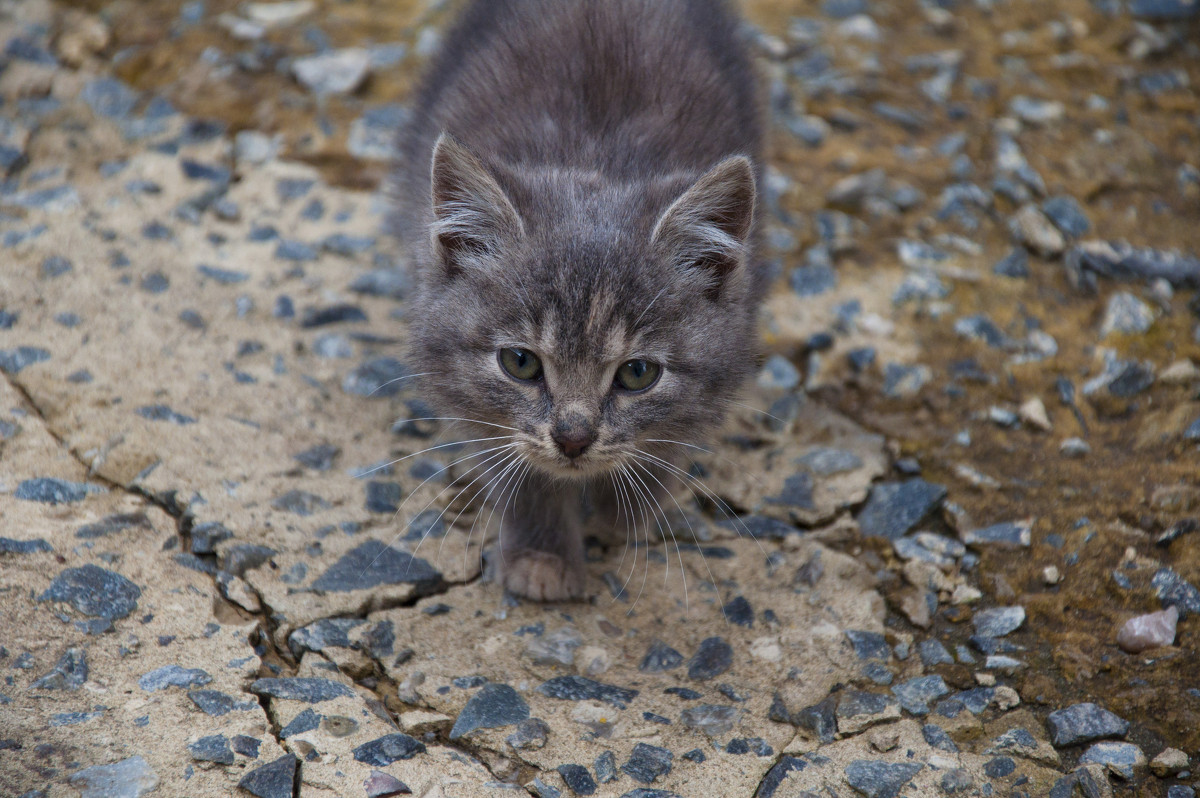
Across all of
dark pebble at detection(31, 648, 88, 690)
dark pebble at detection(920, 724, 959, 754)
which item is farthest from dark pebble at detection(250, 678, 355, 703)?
dark pebble at detection(920, 724, 959, 754)

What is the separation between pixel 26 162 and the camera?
434 cm

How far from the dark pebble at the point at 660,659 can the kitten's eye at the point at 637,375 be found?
767mm

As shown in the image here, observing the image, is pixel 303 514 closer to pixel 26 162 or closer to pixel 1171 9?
pixel 26 162

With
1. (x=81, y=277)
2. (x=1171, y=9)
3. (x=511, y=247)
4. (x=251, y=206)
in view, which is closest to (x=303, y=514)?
(x=511, y=247)

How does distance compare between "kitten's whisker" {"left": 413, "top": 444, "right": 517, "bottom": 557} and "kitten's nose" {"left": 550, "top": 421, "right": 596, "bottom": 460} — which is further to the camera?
"kitten's whisker" {"left": 413, "top": 444, "right": 517, "bottom": 557}

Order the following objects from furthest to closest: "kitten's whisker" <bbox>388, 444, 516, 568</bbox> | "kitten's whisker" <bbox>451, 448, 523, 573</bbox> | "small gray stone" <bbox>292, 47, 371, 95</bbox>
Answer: "small gray stone" <bbox>292, 47, 371, 95</bbox>
"kitten's whisker" <bbox>388, 444, 516, 568</bbox>
"kitten's whisker" <bbox>451, 448, 523, 573</bbox>

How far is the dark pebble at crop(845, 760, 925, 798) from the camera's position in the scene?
99.0 inches

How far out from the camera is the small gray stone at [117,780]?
88.5 inches

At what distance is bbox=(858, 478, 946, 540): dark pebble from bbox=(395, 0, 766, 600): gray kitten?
0.66 m

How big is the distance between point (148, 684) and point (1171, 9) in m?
5.80

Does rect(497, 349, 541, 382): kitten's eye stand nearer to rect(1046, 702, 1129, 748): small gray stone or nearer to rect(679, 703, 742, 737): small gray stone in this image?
rect(679, 703, 742, 737): small gray stone

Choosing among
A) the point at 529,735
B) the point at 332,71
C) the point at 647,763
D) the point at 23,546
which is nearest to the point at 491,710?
the point at 529,735

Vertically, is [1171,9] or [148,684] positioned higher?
[1171,9]

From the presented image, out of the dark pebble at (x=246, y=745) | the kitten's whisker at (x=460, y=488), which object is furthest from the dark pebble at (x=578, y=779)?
the kitten's whisker at (x=460, y=488)
